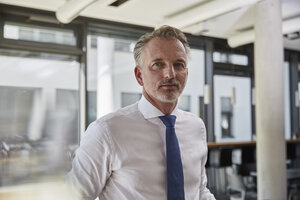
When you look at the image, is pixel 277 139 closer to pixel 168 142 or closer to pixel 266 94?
pixel 266 94

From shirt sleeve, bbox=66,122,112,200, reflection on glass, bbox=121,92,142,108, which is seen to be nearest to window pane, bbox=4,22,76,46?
reflection on glass, bbox=121,92,142,108

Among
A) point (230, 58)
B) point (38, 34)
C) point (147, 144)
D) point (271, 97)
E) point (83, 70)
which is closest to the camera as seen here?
point (147, 144)

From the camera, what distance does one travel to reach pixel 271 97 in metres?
4.47

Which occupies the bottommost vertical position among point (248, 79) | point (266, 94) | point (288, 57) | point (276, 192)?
point (276, 192)

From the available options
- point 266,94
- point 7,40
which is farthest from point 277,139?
point 7,40

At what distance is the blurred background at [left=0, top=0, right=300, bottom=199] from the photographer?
496 cm

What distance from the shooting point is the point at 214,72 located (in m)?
7.09

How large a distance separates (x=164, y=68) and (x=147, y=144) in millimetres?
247

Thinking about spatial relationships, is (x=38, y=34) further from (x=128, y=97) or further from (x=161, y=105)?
(x=161, y=105)

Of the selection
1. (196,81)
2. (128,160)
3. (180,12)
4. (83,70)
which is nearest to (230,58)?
(196,81)

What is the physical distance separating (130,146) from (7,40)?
4486 mm

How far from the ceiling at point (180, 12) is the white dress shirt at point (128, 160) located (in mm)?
3259

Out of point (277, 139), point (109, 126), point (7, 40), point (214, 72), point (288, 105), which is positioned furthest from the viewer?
point (288, 105)

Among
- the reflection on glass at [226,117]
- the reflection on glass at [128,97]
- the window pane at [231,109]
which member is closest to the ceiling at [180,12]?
the reflection on glass at [128,97]
